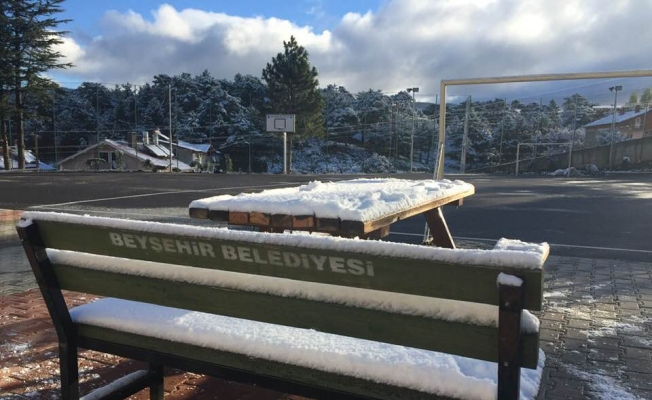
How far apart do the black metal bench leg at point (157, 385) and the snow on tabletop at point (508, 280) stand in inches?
67.2

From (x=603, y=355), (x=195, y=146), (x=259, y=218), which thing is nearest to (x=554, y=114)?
(x=195, y=146)

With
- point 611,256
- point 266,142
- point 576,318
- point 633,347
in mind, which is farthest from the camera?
point 266,142

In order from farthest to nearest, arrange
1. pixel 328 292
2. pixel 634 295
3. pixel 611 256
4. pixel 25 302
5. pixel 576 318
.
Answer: pixel 611 256 → pixel 634 295 → pixel 25 302 → pixel 576 318 → pixel 328 292

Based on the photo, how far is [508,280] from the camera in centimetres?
129

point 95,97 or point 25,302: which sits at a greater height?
point 95,97

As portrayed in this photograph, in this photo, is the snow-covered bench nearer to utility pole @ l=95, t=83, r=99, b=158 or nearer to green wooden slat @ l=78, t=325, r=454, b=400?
green wooden slat @ l=78, t=325, r=454, b=400

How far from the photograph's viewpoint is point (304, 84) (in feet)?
162

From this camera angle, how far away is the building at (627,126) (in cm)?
4256

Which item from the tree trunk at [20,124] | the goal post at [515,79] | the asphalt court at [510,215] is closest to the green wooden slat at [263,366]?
the goal post at [515,79]

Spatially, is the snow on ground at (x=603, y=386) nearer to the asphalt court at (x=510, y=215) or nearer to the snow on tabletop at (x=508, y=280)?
the snow on tabletop at (x=508, y=280)

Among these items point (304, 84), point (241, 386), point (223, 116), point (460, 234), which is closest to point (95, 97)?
point (223, 116)

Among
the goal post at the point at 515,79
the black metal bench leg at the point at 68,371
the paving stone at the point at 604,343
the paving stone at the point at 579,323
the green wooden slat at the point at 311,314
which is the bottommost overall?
the paving stone at the point at 579,323

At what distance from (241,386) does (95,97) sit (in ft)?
203

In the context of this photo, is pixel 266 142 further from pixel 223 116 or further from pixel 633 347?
pixel 633 347
